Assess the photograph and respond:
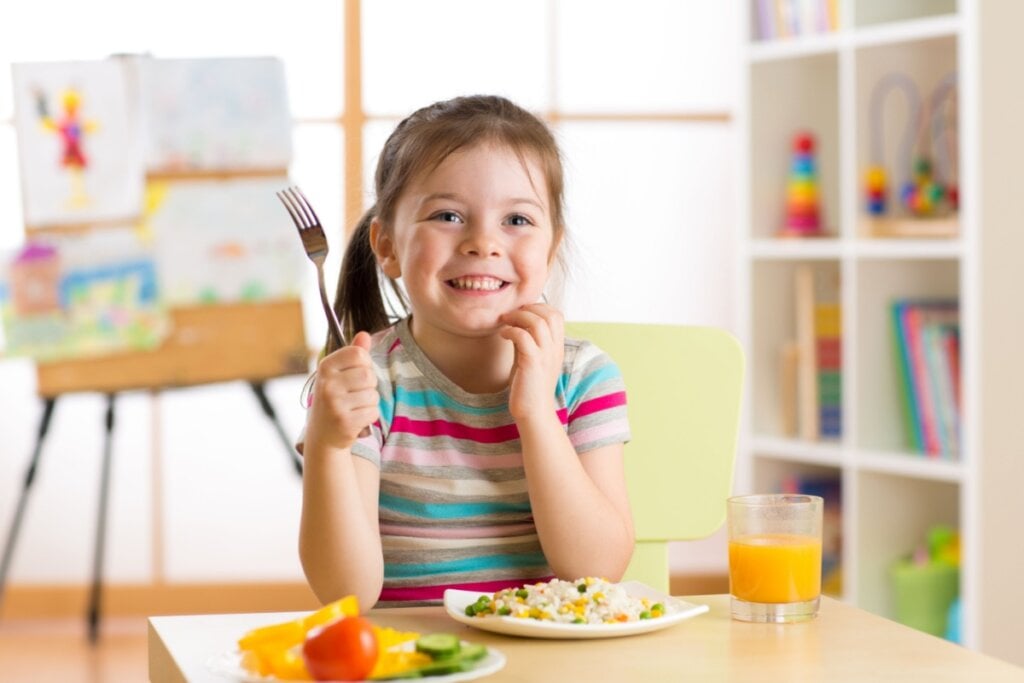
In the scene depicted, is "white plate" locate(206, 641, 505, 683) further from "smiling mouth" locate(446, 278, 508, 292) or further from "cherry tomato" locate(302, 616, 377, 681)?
"smiling mouth" locate(446, 278, 508, 292)

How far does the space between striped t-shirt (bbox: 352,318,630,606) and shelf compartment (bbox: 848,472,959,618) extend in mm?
1739

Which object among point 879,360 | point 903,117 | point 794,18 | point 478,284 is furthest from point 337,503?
point 794,18

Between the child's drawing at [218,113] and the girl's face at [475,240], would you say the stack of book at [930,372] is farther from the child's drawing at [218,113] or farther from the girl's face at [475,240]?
the girl's face at [475,240]

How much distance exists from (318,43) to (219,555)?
1310 millimetres

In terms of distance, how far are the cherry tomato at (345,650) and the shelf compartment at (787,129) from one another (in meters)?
2.52

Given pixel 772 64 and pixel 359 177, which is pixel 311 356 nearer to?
pixel 359 177

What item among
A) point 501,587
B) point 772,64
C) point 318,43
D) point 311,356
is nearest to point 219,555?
point 311,356

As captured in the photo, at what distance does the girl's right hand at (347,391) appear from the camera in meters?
1.08

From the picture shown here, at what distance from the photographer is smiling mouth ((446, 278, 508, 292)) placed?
4.35 ft

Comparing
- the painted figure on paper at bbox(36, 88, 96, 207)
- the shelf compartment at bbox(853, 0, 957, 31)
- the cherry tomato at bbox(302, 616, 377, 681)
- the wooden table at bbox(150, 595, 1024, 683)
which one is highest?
the shelf compartment at bbox(853, 0, 957, 31)

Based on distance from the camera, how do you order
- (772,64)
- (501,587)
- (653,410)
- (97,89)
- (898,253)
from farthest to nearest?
(97,89)
(772,64)
(898,253)
(653,410)
(501,587)

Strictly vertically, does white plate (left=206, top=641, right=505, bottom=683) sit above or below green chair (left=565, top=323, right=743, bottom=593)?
below

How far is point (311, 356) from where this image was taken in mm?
3607

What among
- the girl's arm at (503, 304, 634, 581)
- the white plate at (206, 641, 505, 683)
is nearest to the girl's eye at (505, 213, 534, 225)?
the girl's arm at (503, 304, 634, 581)
